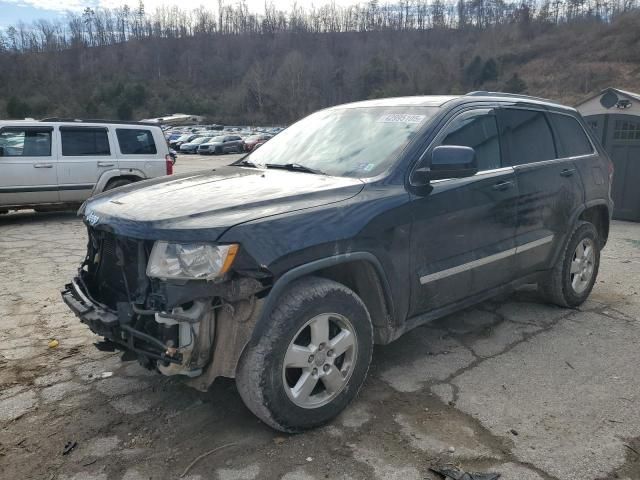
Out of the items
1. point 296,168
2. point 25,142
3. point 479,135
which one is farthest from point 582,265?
point 25,142

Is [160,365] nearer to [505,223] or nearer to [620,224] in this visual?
[505,223]

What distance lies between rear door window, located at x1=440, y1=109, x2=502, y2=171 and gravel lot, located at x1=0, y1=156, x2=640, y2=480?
1.40 meters

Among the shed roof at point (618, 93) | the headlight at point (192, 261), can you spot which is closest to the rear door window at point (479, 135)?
the headlight at point (192, 261)

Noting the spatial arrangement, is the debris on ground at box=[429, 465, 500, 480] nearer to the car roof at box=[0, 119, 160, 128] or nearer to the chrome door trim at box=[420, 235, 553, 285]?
the chrome door trim at box=[420, 235, 553, 285]

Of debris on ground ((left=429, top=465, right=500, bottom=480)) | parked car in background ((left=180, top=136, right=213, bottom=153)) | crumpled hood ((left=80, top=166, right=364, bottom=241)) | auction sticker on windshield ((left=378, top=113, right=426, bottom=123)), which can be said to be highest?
parked car in background ((left=180, top=136, right=213, bottom=153))

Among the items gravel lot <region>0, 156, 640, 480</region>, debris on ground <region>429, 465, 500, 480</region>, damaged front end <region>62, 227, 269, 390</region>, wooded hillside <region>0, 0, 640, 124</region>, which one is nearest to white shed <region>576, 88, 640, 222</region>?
gravel lot <region>0, 156, 640, 480</region>

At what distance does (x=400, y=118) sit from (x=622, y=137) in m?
8.13

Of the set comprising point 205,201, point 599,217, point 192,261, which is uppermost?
point 205,201

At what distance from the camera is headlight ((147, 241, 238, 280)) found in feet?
8.64

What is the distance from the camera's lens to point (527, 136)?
445 cm

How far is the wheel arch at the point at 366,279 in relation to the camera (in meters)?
2.97

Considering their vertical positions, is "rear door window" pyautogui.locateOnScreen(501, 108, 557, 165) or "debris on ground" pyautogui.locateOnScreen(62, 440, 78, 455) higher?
"rear door window" pyautogui.locateOnScreen(501, 108, 557, 165)

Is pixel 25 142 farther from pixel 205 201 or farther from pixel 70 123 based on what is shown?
pixel 205 201

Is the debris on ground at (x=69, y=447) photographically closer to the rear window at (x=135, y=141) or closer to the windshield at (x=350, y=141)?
the windshield at (x=350, y=141)
